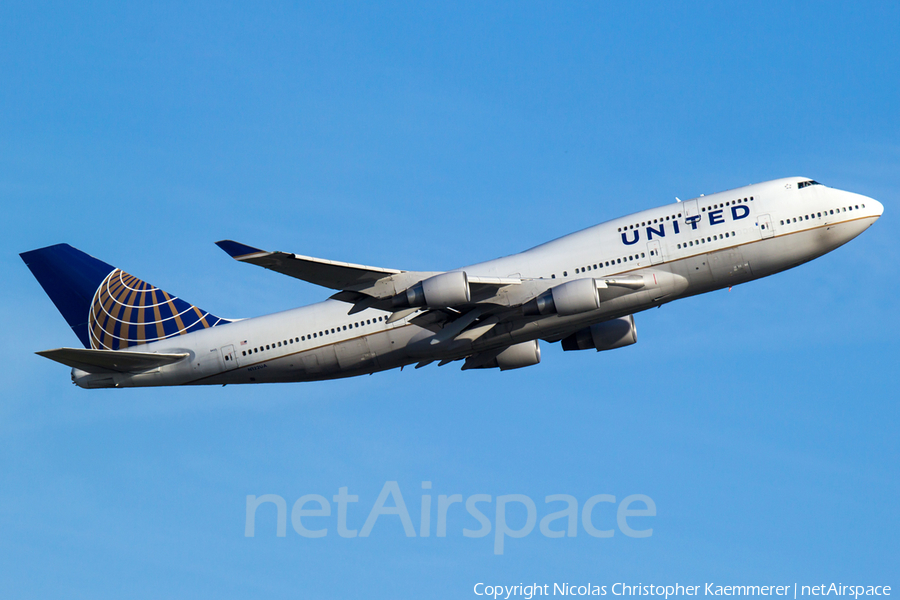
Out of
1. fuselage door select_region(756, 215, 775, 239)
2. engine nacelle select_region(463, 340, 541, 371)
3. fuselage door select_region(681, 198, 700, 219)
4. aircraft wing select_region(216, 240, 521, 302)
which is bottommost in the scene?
engine nacelle select_region(463, 340, 541, 371)

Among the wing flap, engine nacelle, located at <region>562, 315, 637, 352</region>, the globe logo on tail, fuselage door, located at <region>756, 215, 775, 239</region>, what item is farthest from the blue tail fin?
fuselage door, located at <region>756, 215, 775, 239</region>

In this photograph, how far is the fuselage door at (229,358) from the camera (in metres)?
42.6

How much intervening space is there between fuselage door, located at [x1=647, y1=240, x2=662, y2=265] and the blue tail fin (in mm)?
19477

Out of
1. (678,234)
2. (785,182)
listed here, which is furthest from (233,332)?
(785,182)

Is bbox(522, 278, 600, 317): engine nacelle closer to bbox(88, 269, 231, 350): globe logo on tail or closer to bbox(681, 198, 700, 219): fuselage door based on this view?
bbox(681, 198, 700, 219): fuselage door

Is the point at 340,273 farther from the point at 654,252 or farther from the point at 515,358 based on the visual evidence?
the point at 654,252

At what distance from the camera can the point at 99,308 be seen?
152 ft

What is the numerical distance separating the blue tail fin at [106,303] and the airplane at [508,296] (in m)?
0.81

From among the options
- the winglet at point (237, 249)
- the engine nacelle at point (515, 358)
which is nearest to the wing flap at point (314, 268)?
the winglet at point (237, 249)

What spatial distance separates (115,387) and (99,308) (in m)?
4.58

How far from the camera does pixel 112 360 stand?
42469mm

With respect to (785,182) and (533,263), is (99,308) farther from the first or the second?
(785,182)

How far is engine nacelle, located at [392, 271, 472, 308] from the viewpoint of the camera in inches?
1436

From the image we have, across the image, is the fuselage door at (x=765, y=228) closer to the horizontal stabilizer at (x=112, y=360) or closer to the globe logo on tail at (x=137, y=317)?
the globe logo on tail at (x=137, y=317)
